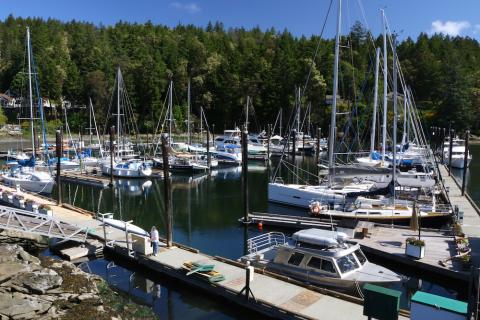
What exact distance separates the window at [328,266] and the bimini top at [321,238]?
2.24 ft

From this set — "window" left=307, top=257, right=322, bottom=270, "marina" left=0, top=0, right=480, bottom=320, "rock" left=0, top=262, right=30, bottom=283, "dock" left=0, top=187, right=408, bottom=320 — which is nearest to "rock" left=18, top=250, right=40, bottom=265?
"marina" left=0, top=0, right=480, bottom=320

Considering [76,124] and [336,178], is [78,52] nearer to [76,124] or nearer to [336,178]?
[76,124]

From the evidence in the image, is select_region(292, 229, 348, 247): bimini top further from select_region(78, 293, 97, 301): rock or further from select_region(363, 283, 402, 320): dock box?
select_region(78, 293, 97, 301): rock

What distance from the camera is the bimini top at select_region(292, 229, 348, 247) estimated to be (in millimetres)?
18516

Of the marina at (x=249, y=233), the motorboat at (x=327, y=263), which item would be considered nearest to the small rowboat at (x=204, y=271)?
the marina at (x=249, y=233)

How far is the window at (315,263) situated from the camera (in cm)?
1859

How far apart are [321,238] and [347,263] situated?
146cm

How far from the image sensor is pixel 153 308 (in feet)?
61.8

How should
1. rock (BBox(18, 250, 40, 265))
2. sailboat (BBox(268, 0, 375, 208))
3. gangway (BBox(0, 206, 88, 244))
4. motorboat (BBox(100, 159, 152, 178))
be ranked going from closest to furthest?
rock (BBox(18, 250, 40, 265)) → gangway (BBox(0, 206, 88, 244)) → sailboat (BBox(268, 0, 375, 208)) → motorboat (BBox(100, 159, 152, 178))

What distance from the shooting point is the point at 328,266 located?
18.4 m

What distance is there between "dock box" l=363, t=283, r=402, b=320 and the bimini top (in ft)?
15.0

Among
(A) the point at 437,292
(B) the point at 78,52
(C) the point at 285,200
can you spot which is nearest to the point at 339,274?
(A) the point at 437,292

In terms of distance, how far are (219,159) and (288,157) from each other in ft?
39.6

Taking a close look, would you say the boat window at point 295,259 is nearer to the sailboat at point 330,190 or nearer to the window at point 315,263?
the window at point 315,263
